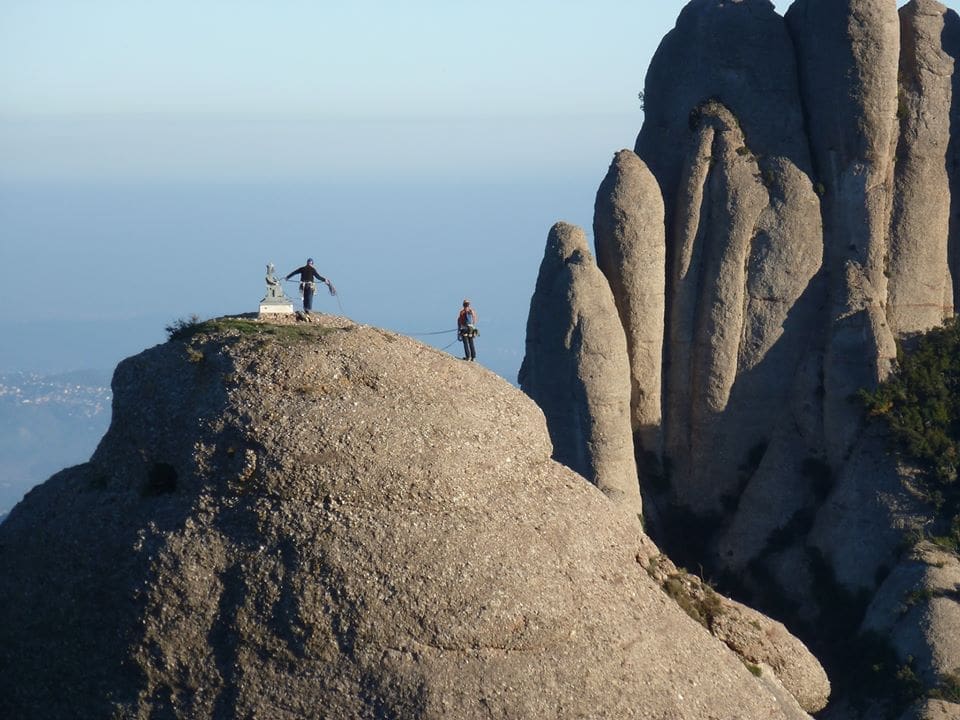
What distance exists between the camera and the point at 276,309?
99.8 feet

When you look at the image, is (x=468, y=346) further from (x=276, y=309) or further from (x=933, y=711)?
(x=933, y=711)

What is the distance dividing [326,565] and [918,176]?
24529 millimetres

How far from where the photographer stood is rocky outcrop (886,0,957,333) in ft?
152

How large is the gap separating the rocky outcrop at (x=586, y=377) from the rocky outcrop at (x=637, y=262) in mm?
1128

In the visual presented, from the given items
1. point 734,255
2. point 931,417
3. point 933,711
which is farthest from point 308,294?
point 931,417

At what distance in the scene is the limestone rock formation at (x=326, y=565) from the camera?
88.3 feet

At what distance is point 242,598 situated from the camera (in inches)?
1070

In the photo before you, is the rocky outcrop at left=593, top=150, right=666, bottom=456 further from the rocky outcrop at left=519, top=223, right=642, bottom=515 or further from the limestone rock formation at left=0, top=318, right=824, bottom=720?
the limestone rock formation at left=0, top=318, right=824, bottom=720

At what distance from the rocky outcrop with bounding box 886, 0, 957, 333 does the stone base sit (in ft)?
67.3

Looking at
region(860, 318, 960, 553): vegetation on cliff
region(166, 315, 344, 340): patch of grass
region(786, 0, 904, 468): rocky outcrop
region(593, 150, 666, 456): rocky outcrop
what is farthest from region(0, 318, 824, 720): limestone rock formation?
region(786, 0, 904, 468): rocky outcrop

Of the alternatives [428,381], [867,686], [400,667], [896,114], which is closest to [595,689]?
[400,667]

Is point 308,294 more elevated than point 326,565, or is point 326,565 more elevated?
point 308,294

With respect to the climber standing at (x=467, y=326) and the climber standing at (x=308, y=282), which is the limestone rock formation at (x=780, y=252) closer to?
the climber standing at (x=467, y=326)

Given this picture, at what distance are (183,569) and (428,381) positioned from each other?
4.59 m
